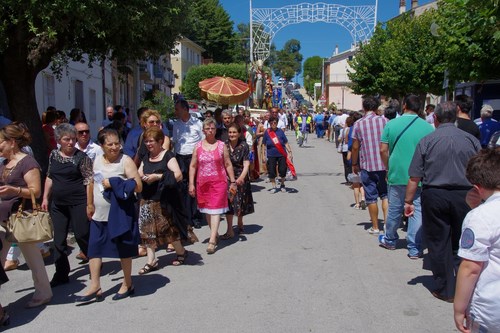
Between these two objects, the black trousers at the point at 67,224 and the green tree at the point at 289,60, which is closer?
the black trousers at the point at 67,224

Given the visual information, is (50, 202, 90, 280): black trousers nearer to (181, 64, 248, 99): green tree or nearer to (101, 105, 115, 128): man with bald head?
(101, 105, 115, 128): man with bald head

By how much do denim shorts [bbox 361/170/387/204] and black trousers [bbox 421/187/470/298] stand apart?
2.29 metres

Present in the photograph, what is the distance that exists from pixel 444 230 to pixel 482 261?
7.82 feet

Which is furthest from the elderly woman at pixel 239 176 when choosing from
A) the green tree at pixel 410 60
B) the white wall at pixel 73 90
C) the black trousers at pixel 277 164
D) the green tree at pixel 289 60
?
the green tree at pixel 289 60

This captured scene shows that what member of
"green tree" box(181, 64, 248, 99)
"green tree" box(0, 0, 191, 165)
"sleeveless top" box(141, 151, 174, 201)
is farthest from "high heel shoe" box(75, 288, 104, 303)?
"green tree" box(181, 64, 248, 99)

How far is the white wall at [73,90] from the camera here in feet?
48.5

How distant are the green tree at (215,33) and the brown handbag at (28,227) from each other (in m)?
60.0

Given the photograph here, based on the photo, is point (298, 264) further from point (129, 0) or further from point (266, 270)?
point (129, 0)

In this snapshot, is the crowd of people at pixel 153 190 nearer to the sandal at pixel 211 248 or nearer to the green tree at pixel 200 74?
the sandal at pixel 211 248

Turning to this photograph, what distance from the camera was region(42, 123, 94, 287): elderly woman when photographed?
17.7 ft

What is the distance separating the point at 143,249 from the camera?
6.95m

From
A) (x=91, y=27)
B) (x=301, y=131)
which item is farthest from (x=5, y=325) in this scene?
(x=301, y=131)

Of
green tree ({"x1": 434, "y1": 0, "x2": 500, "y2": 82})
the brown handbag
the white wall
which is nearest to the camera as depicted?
the brown handbag

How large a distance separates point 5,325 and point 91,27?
12.8ft
